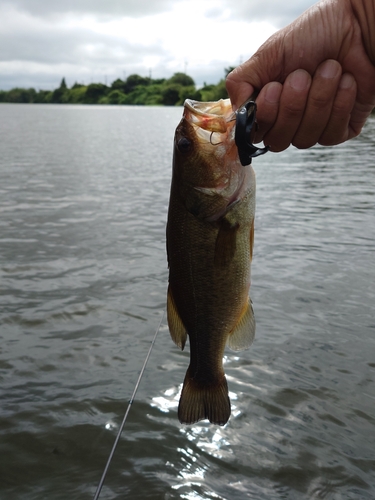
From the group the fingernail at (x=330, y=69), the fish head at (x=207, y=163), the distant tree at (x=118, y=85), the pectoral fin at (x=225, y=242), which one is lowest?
the pectoral fin at (x=225, y=242)

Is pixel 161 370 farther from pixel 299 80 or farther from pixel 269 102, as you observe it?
pixel 299 80

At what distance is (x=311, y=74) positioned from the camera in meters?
2.48

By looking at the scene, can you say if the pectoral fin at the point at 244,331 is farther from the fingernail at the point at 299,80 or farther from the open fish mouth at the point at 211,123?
the fingernail at the point at 299,80

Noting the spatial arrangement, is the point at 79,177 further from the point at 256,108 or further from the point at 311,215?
the point at 256,108

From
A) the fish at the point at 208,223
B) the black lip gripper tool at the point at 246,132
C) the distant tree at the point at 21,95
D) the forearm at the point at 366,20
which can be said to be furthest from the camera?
the distant tree at the point at 21,95

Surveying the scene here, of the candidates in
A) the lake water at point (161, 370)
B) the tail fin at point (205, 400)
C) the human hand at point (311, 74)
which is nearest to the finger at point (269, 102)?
the human hand at point (311, 74)

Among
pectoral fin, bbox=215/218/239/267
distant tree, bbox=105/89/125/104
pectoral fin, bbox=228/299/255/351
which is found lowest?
pectoral fin, bbox=228/299/255/351

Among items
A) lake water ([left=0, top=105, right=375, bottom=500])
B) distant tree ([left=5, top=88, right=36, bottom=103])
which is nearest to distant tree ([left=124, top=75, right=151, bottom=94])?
distant tree ([left=5, top=88, right=36, bottom=103])

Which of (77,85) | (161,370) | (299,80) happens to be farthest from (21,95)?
(299,80)

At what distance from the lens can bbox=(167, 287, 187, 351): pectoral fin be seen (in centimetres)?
283

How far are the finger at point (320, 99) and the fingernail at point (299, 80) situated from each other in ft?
0.13

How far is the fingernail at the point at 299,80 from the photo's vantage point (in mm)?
2447

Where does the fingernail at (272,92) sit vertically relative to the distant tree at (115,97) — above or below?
below

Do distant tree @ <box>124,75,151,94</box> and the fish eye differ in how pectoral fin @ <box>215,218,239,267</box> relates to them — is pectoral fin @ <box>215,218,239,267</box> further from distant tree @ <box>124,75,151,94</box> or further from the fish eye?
distant tree @ <box>124,75,151,94</box>
